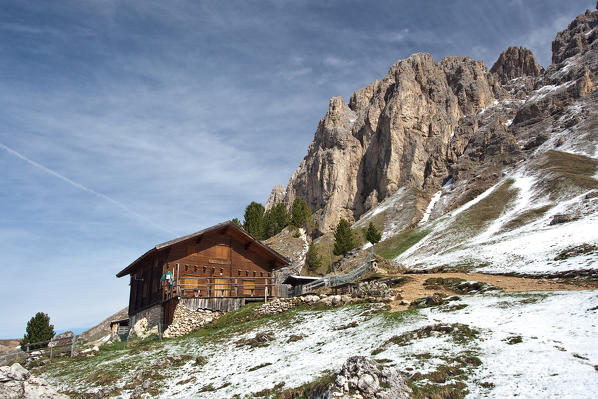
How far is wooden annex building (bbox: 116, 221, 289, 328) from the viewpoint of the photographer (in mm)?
31234

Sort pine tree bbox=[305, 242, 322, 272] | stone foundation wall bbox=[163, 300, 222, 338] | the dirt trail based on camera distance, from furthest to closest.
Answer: pine tree bbox=[305, 242, 322, 272], stone foundation wall bbox=[163, 300, 222, 338], the dirt trail

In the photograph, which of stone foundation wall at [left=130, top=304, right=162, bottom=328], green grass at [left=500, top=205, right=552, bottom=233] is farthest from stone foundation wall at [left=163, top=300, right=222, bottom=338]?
green grass at [left=500, top=205, right=552, bottom=233]

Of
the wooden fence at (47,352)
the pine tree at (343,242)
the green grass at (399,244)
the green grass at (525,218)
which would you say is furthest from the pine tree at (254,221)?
the wooden fence at (47,352)

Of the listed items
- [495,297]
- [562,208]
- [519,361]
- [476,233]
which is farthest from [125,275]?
[562,208]

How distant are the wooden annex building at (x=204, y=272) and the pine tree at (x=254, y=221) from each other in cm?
5813

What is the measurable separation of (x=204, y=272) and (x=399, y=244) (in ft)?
168

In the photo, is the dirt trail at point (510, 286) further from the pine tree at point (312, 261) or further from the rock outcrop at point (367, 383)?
the pine tree at point (312, 261)

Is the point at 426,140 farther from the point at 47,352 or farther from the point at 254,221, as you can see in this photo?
the point at 47,352

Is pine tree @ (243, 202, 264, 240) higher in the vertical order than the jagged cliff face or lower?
lower

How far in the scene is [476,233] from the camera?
63375 mm

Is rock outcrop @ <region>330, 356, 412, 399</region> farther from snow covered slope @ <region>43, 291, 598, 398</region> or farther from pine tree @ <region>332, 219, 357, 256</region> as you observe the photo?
pine tree @ <region>332, 219, 357, 256</region>

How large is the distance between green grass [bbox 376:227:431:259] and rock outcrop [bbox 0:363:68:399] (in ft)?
210

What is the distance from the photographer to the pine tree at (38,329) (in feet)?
172

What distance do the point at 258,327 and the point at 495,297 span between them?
40.3 ft
